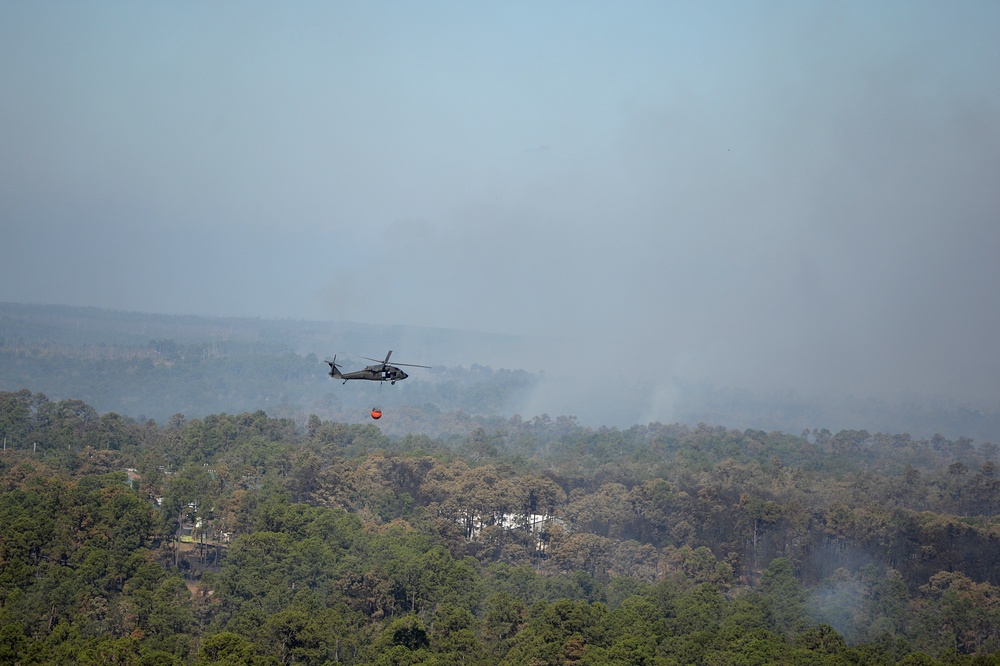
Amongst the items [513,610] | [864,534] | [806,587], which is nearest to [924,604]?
[806,587]

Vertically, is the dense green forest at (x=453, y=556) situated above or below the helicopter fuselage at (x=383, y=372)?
below

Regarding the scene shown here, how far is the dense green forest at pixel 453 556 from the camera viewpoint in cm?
4275

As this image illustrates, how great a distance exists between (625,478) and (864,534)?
920 inches

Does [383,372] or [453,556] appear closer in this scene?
[383,372]

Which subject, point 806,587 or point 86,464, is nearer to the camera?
point 806,587

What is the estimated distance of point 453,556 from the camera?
6203 centimetres

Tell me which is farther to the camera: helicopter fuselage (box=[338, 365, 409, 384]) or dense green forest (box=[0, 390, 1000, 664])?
dense green forest (box=[0, 390, 1000, 664])

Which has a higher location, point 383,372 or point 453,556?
point 383,372

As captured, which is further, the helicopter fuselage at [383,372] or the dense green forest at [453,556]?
the dense green forest at [453,556]

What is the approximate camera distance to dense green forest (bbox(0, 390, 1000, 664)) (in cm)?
4275

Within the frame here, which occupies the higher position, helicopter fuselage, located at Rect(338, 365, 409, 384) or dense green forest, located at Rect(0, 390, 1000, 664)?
helicopter fuselage, located at Rect(338, 365, 409, 384)

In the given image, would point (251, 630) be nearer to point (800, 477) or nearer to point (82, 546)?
point (82, 546)

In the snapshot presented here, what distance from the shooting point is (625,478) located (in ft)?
286

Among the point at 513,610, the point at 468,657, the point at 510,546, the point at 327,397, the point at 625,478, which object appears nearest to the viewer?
the point at 468,657
